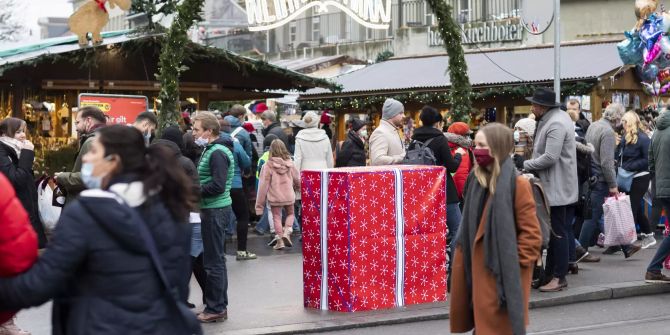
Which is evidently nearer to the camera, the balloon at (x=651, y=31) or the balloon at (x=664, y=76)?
the balloon at (x=651, y=31)

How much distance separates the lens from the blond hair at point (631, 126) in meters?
14.3

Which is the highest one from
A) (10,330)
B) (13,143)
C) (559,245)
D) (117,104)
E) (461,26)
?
Answer: (461,26)

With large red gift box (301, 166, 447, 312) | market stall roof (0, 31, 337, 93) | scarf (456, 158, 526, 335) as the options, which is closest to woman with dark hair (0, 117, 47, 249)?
large red gift box (301, 166, 447, 312)

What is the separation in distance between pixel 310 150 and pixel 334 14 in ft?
106

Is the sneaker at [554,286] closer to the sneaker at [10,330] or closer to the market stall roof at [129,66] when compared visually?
the sneaker at [10,330]

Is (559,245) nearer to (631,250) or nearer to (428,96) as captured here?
(631,250)

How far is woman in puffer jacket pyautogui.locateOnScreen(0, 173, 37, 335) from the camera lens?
4.43 m

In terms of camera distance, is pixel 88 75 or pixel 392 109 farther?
pixel 88 75

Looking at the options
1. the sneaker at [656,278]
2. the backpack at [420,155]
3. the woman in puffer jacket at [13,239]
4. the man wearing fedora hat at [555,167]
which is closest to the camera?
the woman in puffer jacket at [13,239]

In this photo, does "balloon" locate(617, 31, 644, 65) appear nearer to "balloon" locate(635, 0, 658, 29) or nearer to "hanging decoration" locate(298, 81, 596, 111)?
"balloon" locate(635, 0, 658, 29)

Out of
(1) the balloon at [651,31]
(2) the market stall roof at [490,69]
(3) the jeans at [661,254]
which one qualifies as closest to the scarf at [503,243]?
(3) the jeans at [661,254]

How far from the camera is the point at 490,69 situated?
24.5m

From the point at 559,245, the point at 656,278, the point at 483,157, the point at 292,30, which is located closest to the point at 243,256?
the point at 559,245

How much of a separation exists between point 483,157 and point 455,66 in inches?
340
